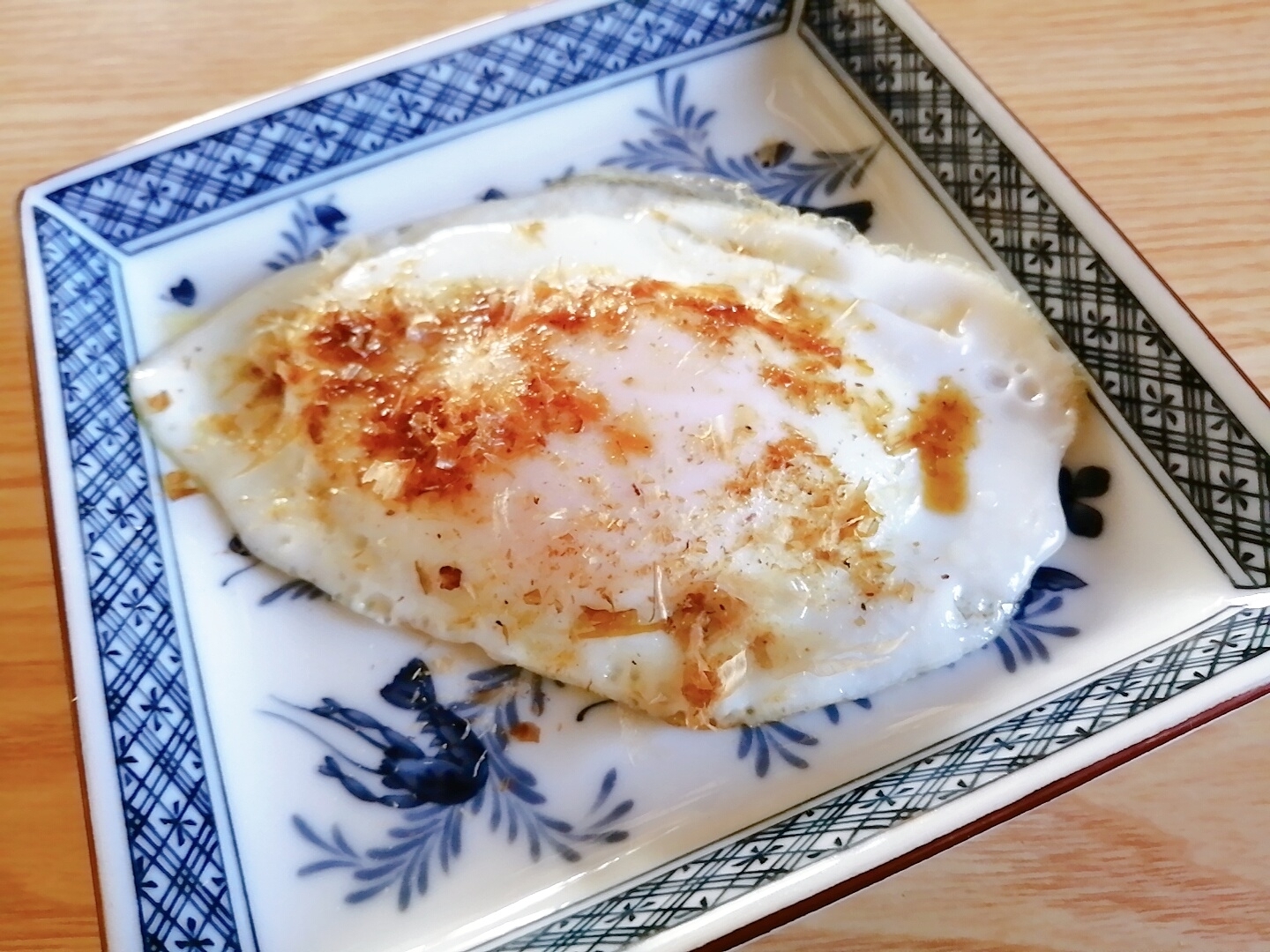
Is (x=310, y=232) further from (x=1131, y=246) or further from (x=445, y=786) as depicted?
(x=1131, y=246)

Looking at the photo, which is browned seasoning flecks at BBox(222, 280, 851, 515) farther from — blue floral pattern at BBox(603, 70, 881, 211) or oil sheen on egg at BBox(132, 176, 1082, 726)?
blue floral pattern at BBox(603, 70, 881, 211)

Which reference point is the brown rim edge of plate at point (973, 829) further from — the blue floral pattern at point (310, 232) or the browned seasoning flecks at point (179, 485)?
the blue floral pattern at point (310, 232)

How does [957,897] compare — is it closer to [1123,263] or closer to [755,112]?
[1123,263]

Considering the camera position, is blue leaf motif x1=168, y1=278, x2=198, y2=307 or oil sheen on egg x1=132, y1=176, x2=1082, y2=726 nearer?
oil sheen on egg x1=132, y1=176, x2=1082, y2=726

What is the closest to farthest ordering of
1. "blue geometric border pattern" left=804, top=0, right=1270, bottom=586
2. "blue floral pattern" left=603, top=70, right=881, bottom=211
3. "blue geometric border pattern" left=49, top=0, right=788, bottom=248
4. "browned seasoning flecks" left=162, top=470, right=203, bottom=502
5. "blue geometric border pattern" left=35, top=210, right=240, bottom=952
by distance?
"blue geometric border pattern" left=35, top=210, right=240, bottom=952
"blue geometric border pattern" left=804, top=0, right=1270, bottom=586
"browned seasoning flecks" left=162, top=470, right=203, bottom=502
"blue geometric border pattern" left=49, top=0, right=788, bottom=248
"blue floral pattern" left=603, top=70, right=881, bottom=211

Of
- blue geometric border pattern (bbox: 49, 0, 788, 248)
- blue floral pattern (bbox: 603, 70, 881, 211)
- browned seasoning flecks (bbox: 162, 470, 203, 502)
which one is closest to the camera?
browned seasoning flecks (bbox: 162, 470, 203, 502)

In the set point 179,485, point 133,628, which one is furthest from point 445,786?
point 179,485

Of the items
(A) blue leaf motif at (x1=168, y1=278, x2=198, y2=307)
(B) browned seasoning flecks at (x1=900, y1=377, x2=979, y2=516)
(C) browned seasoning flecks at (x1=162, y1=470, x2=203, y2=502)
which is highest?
(A) blue leaf motif at (x1=168, y1=278, x2=198, y2=307)

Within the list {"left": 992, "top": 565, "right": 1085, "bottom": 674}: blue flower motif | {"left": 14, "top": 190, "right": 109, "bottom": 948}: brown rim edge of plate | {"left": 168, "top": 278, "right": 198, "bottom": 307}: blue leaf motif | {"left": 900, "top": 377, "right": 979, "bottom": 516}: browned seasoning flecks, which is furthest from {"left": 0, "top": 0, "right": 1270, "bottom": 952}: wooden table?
{"left": 900, "top": 377, "right": 979, "bottom": 516}: browned seasoning flecks
